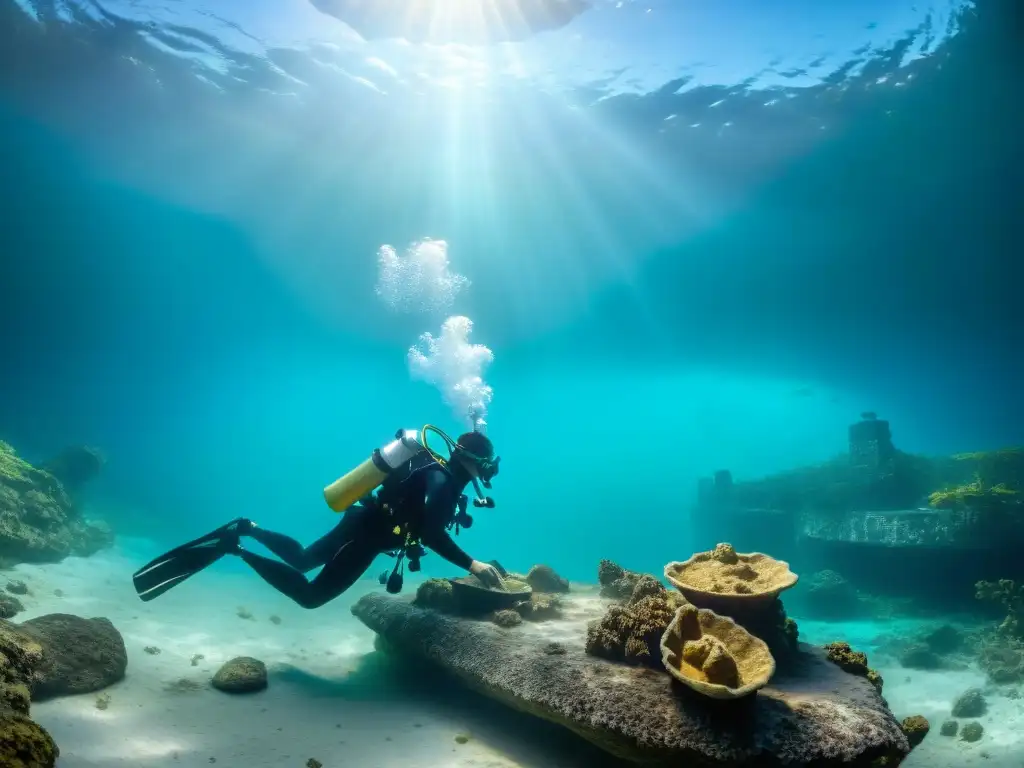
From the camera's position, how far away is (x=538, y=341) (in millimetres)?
33000

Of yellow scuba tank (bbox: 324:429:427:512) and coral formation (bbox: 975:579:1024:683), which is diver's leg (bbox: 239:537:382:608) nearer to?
yellow scuba tank (bbox: 324:429:427:512)

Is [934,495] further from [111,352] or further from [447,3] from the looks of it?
[111,352]

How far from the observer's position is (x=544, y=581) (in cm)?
906

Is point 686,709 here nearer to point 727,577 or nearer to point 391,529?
point 727,577

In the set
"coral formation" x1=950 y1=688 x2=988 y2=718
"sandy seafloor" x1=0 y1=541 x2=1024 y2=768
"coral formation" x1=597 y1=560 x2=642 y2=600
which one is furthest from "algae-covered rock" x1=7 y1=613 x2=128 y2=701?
"coral formation" x1=950 y1=688 x2=988 y2=718

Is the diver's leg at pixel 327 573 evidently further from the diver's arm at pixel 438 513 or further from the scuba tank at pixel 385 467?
the diver's arm at pixel 438 513

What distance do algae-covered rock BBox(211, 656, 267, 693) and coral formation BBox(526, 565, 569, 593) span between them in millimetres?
4438

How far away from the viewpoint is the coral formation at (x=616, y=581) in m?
7.90

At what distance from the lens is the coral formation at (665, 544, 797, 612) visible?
4801 millimetres

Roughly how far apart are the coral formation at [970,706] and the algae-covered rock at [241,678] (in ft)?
34.1

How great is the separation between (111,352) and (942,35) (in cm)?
5804

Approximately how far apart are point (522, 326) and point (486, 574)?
24982 millimetres

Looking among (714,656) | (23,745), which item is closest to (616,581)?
(714,656)

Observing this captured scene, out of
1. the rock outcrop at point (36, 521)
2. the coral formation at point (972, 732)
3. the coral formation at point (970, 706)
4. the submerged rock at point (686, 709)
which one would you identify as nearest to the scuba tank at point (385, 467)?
the submerged rock at point (686, 709)
